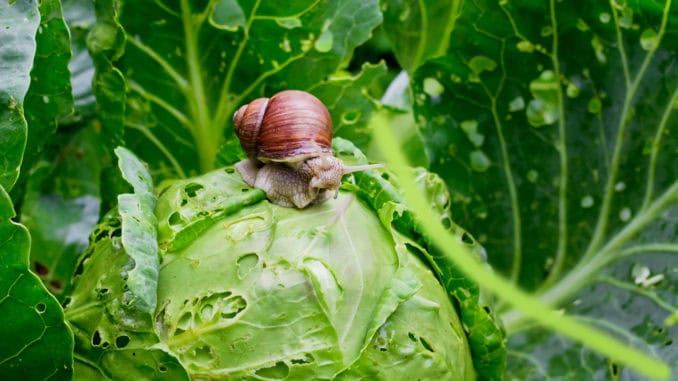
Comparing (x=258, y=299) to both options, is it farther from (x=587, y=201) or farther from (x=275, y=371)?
(x=587, y=201)

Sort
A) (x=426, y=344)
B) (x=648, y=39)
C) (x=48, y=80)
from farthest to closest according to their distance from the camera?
1. (x=648, y=39)
2. (x=48, y=80)
3. (x=426, y=344)

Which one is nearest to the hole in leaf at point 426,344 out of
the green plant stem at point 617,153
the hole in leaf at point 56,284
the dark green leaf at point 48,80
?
the green plant stem at point 617,153

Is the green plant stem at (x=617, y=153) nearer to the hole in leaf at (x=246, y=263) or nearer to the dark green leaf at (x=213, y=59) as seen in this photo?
the dark green leaf at (x=213, y=59)

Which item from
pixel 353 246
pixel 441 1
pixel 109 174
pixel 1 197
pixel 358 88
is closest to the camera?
pixel 1 197

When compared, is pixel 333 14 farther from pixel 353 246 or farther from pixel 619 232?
pixel 619 232

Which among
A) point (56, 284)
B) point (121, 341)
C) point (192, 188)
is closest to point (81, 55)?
Answer: point (56, 284)

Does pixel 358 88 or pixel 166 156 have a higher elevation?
pixel 358 88

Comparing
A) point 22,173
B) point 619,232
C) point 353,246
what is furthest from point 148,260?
point 619,232
